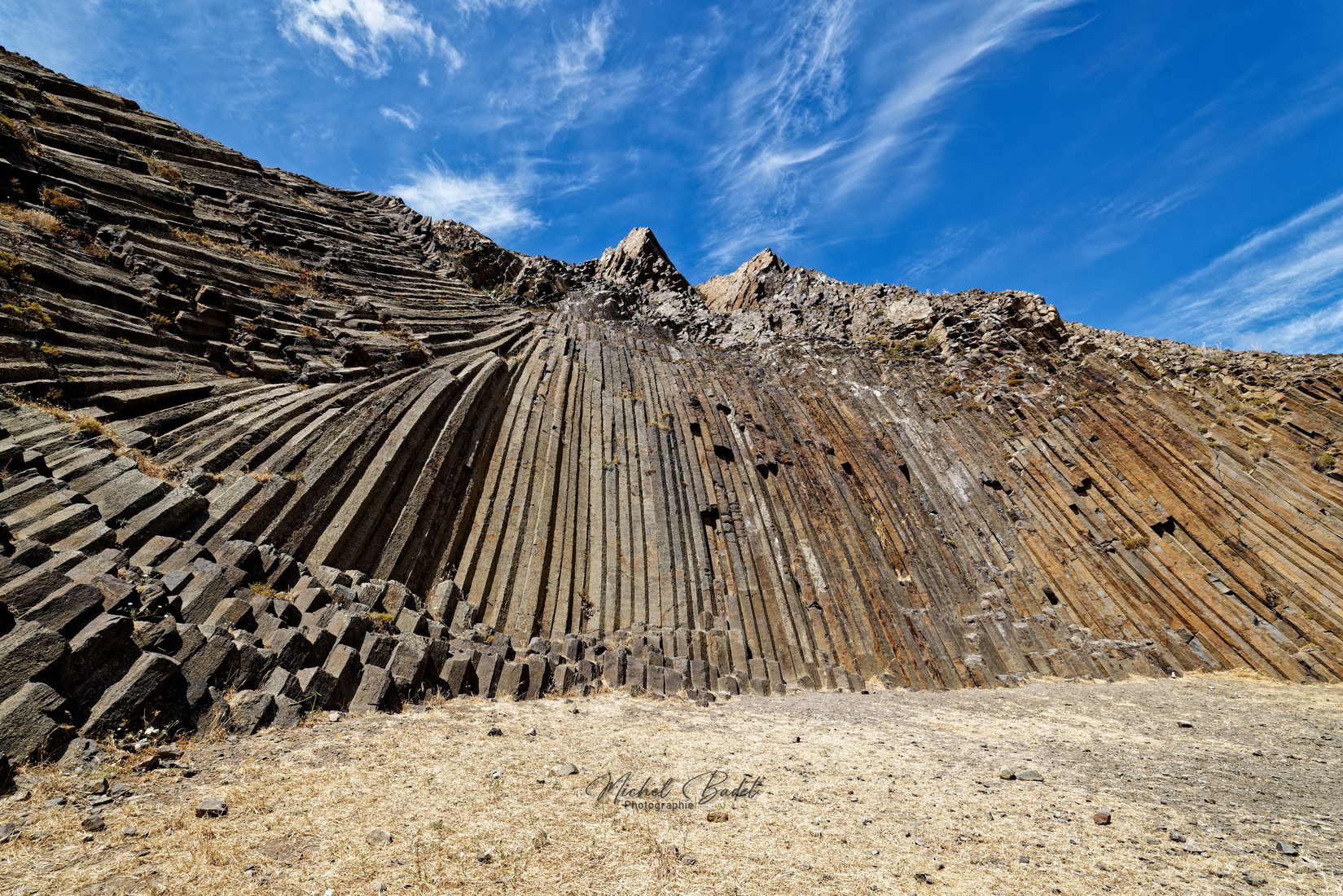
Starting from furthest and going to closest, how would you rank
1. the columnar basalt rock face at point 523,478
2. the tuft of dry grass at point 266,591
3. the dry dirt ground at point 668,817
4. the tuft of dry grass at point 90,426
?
the tuft of dry grass at point 90,426
the tuft of dry grass at point 266,591
the columnar basalt rock face at point 523,478
the dry dirt ground at point 668,817

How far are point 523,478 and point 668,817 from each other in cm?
906

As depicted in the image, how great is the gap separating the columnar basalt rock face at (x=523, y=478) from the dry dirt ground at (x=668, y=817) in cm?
110

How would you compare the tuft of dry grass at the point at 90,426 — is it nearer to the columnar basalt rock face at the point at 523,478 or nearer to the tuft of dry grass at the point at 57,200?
the columnar basalt rock face at the point at 523,478

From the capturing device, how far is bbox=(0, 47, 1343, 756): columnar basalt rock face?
19.7 feet

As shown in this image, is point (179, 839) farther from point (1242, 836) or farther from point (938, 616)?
point (938, 616)

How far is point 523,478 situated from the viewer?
40.5 feet

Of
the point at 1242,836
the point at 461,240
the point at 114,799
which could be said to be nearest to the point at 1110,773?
the point at 1242,836

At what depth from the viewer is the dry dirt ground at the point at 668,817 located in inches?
126

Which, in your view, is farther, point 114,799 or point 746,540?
point 746,540

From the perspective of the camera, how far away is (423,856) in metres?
3.37

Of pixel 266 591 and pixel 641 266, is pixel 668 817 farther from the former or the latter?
pixel 641 266

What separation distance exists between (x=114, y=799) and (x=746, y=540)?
1202 cm

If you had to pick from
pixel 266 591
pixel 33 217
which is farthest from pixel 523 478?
pixel 33 217

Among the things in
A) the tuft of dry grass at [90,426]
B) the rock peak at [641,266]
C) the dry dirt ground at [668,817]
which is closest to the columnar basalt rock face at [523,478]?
the tuft of dry grass at [90,426]
